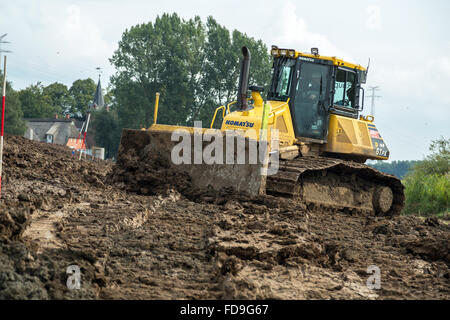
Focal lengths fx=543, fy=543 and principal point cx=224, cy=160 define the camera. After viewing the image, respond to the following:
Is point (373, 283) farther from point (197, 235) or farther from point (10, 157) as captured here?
point (10, 157)

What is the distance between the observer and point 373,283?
5.14 meters

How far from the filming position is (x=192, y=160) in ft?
34.0

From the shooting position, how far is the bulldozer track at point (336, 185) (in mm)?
9680

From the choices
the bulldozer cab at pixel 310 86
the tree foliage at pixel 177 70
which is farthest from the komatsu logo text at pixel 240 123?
the tree foliage at pixel 177 70

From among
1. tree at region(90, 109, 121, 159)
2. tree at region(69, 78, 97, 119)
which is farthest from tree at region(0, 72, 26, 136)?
tree at region(69, 78, 97, 119)

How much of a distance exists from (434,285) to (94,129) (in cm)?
5187

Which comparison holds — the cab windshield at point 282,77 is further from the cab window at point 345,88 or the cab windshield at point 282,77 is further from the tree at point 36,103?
the tree at point 36,103

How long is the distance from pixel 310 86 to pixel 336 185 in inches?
84.2

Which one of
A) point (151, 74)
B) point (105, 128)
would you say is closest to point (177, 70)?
point (151, 74)

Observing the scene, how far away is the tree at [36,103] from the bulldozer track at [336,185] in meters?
70.8

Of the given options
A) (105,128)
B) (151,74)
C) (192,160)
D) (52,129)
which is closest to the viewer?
(192,160)

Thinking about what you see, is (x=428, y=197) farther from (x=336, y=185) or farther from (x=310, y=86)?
(x=310, y=86)

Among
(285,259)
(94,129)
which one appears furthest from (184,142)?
(94,129)

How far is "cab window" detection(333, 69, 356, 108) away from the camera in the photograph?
11469 mm
